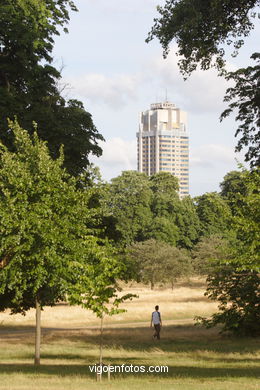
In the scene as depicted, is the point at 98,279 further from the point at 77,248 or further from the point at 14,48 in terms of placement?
the point at 14,48

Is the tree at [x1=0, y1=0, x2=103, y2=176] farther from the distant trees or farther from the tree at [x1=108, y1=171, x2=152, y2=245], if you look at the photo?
the tree at [x1=108, y1=171, x2=152, y2=245]

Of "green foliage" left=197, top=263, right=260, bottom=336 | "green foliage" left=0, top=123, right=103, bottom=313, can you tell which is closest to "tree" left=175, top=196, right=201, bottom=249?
"green foliage" left=197, top=263, right=260, bottom=336

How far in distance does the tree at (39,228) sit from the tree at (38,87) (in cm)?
834

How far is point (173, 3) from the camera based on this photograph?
2253 cm

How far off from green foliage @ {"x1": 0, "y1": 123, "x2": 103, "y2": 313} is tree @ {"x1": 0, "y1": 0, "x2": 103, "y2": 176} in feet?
27.4

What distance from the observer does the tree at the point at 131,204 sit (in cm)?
9769

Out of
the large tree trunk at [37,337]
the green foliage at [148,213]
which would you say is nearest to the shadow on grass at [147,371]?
the large tree trunk at [37,337]

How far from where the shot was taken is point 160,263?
76.4m

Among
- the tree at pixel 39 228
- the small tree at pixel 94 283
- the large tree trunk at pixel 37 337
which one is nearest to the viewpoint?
the small tree at pixel 94 283

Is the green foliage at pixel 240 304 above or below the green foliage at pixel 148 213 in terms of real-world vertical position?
below

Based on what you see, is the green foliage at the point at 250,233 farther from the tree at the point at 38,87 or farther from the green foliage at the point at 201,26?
the tree at the point at 38,87

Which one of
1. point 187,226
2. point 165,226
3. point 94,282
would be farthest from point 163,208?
point 94,282

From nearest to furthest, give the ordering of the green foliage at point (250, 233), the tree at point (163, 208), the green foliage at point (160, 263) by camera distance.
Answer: the green foliage at point (250, 233)
the green foliage at point (160, 263)
the tree at point (163, 208)

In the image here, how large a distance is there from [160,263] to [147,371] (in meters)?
54.6
